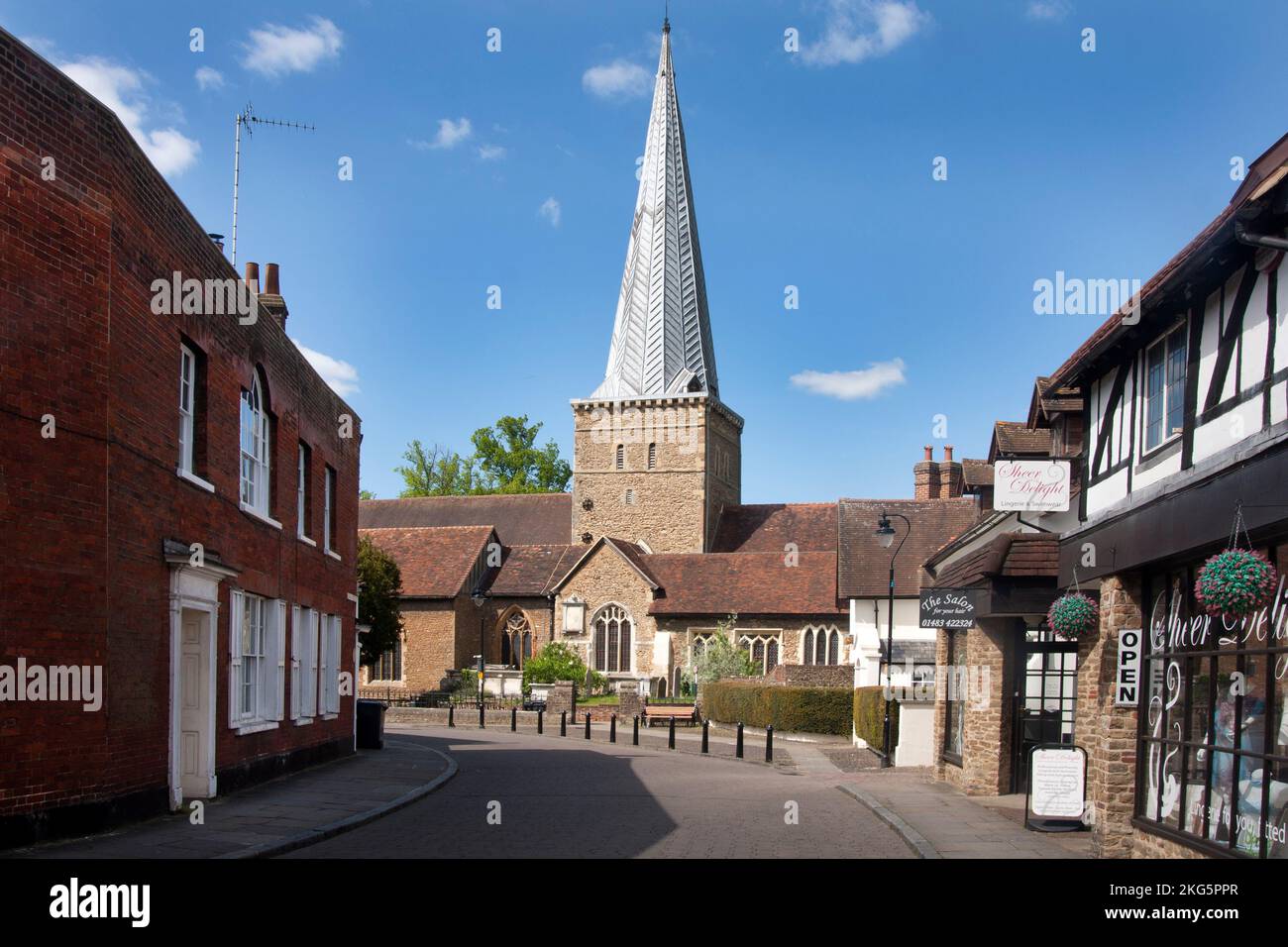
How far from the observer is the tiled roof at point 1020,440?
20.1 m

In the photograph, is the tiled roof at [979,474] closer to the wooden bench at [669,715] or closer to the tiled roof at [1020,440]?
the tiled roof at [1020,440]

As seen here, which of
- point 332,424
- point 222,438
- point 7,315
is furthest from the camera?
point 332,424

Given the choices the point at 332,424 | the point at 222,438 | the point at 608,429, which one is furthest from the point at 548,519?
the point at 222,438

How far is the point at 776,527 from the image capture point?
65812 mm

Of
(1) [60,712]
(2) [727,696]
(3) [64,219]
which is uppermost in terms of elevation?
(3) [64,219]

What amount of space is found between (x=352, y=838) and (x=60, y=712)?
3.50m

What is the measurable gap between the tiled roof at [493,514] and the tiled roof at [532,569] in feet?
17.6

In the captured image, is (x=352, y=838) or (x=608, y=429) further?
(x=608, y=429)

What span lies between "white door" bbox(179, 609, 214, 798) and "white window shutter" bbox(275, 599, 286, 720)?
10.5ft

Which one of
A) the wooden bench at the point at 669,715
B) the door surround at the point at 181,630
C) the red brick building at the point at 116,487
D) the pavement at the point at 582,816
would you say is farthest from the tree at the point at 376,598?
the door surround at the point at 181,630

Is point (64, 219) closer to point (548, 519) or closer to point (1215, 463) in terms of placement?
point (1215, 463)

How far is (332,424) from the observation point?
971 inches

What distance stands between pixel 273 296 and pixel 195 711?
11.5 meters
